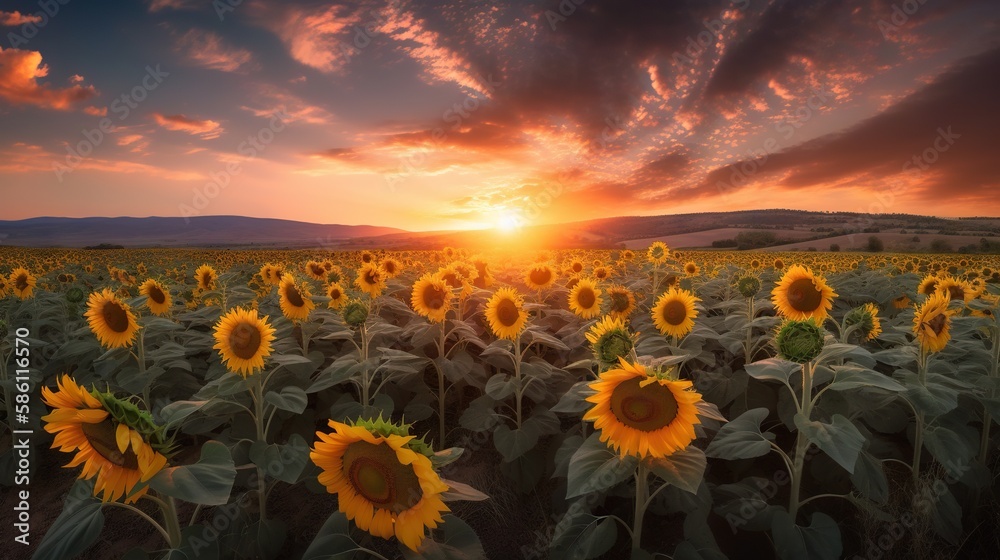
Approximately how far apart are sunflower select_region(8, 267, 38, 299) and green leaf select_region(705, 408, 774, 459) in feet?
32.2

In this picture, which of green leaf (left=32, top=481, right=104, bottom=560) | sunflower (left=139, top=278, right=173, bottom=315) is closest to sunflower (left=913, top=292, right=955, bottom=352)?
green leaf (left=32, top=481, right=104, bottom=560)

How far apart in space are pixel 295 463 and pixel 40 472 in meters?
4.02

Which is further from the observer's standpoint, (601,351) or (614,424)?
(601,351)

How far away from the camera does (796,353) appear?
2.59m

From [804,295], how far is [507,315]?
2800 mm

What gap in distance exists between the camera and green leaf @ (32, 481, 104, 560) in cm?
199

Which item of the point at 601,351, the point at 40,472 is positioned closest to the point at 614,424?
the point at 601,351

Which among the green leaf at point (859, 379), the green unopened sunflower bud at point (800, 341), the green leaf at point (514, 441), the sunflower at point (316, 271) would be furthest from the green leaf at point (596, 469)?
the sunflower at point (316, 271)

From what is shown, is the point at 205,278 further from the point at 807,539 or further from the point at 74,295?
the point at 807,539

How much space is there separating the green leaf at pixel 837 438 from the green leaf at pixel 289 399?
2949mm

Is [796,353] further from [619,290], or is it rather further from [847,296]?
[847,296]

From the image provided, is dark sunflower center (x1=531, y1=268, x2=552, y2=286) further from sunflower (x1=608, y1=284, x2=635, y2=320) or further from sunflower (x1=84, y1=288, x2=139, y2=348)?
sunflower (x1=84, y1=288, x2=139, y2=348)

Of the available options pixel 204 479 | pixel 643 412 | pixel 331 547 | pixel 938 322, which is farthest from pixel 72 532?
pixel 938 322

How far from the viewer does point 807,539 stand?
2.70m
